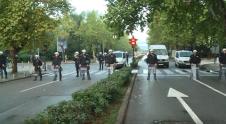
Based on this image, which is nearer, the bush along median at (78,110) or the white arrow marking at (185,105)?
the bush along median at (78,110)

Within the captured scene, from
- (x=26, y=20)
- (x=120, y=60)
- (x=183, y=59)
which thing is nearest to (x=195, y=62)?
(x=26, y=20)

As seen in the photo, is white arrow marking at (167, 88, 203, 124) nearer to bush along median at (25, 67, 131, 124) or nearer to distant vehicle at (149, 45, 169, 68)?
bush along median at (25, 67, 131, 124)

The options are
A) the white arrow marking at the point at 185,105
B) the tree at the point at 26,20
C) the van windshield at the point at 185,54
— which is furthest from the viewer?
the van windshield at the point at 185,54

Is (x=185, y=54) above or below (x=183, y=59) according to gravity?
above

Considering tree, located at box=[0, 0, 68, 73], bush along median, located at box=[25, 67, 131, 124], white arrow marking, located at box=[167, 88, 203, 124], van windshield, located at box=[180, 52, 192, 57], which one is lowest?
white arrow marking, located at box=[167, 88, 203, 124]

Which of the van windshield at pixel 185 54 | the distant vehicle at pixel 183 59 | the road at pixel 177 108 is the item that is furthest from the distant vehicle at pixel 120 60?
the road at pixel 177 108

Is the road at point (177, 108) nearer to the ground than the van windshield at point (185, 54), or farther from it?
nearer to the ground

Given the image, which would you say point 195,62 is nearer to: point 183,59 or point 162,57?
point 183,59

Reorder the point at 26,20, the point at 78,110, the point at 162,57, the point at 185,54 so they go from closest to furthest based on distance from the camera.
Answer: the point at 78,110 < the point at 26,20 < the point at 185,54 < the point at 162,57

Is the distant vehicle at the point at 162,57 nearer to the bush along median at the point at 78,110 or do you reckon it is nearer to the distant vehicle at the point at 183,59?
the distant vehicle at the point at 183,59

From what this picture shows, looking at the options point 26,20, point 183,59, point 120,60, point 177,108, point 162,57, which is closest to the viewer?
point 177,108

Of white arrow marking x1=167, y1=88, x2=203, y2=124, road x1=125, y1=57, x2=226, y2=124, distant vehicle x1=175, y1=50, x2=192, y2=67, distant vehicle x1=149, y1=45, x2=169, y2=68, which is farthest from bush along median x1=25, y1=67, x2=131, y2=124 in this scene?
distant vehicle x1=149, y1=45, x2=169, y2=68

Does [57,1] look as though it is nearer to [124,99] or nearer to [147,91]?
[147,91]

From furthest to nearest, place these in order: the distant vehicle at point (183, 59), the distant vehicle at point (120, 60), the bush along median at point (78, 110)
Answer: the distant vehicle at point (183, 59), the distant vehicle at point (120, 60), the bush along median at point (78, 110)
